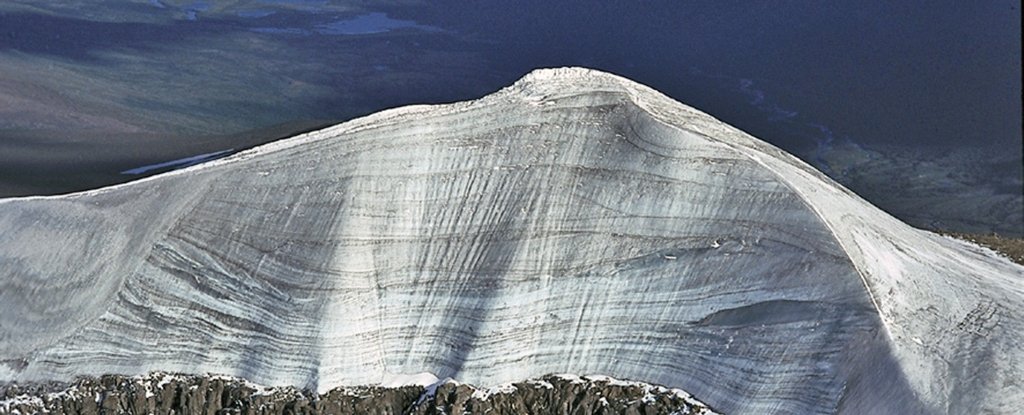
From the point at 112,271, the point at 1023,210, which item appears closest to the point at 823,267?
the point at 112,271

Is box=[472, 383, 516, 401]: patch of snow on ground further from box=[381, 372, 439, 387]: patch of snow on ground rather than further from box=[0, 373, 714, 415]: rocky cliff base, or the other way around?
box=[381, 372, 439, 387]: patch of snow on ground

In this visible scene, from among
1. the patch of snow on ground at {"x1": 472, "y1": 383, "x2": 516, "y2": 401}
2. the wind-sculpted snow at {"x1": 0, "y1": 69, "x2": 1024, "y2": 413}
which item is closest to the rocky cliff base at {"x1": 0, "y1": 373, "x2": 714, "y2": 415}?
the patch of snow on ground at {"x1": 472, "y1": 383, "x2": 516, "y2": 401}

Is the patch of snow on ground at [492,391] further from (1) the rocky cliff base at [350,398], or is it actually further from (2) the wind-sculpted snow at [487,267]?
(2) the wind-sculpted snow at [487,267]

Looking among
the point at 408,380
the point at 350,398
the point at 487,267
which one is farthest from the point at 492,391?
the point at 350,398

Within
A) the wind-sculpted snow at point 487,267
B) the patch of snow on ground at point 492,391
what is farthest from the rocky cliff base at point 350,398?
the wind-sculpted snow at point 487,267

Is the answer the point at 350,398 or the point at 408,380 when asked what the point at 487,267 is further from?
the point at 350,398

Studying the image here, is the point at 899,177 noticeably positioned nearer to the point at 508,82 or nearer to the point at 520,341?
the point at 508,82
